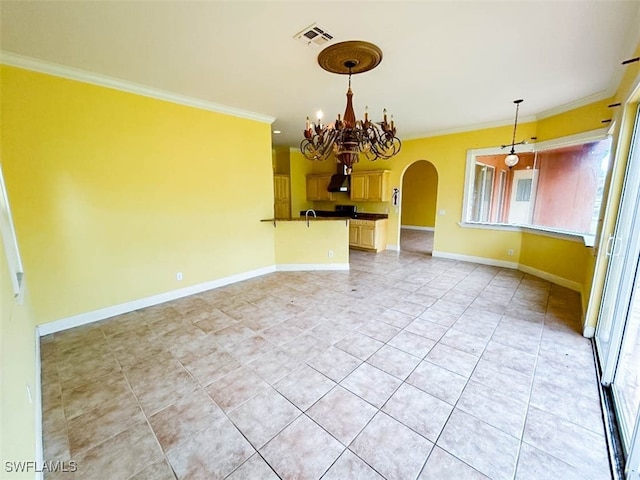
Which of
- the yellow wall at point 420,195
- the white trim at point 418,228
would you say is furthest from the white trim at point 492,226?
the white trim at point 418,228

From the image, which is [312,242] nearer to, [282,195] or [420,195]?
[282,195]

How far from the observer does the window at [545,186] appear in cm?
406

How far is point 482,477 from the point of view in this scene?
146cm

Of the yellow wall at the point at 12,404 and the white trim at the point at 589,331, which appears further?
the white trim at the point at 589,331

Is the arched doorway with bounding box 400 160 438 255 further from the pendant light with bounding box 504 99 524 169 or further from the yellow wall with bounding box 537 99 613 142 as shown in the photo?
the yellow wall with bounding box 537 99 613 142

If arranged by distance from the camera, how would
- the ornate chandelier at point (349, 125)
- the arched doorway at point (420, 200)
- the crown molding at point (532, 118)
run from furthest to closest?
the arched doorway at point (420, 200)
the crown molding at point (532, 118)
the ornate chandelier at point (349, 125)

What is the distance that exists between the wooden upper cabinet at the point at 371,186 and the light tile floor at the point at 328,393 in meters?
3.84

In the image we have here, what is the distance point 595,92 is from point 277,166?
22.3ft

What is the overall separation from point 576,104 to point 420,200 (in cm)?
652

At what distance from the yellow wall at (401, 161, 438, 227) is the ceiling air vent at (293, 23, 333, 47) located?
Result: 27.5ft

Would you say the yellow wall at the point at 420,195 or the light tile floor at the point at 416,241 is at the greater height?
the yellow wall at the point at 420,195

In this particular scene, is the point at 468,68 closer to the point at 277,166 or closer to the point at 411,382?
the point at 411,382

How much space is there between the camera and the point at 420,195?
1049 cm

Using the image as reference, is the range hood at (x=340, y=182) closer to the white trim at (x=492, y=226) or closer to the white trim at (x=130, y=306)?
the white trim at (x=492, y=226)
